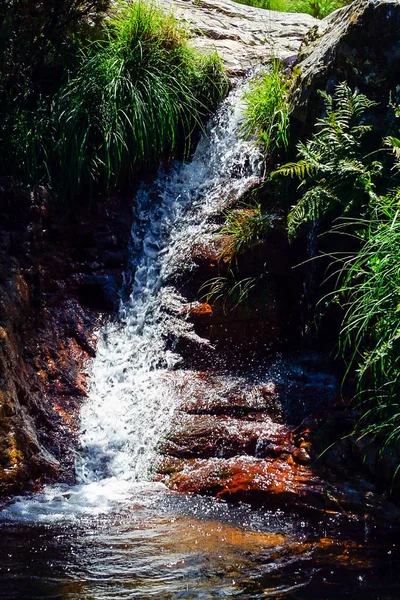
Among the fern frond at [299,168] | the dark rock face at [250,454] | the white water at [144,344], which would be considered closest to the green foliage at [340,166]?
the fern frond at [299,168]

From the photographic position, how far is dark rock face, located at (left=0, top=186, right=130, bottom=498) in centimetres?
500

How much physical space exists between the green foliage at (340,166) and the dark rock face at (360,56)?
21 cm

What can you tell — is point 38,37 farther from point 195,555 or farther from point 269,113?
point 195,555

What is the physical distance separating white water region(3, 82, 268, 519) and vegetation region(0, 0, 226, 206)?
33 cm

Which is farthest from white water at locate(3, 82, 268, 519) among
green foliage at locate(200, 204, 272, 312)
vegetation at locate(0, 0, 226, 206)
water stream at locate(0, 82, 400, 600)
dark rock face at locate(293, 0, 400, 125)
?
dark rock face at locate(293, 0, 400, 125)

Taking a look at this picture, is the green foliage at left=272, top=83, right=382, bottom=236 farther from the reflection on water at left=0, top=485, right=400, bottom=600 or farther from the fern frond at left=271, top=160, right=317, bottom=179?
the reflection on water at left=0, top=485, right=400, bottom=600

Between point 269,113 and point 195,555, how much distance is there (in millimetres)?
4377

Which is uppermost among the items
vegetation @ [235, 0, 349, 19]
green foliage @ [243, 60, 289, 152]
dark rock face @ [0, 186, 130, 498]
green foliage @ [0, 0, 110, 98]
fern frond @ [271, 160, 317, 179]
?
vegetation @ [235, 0, 349, 19]

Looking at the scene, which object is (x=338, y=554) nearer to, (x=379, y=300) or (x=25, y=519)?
(x=379, y=300)

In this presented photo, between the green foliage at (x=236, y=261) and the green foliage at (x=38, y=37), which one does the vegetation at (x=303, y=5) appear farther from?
the green foliage at (x=236, y=261)

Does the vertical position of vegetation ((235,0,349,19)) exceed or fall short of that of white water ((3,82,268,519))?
it exceeds it

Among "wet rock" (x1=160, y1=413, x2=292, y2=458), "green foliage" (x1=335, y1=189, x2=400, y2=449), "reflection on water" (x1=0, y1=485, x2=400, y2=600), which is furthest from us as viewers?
"wet rock" (x1=160, y1=413, x2=292, y2=458)

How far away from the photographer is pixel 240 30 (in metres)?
9.45

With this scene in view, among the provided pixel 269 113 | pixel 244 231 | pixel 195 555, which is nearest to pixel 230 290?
pixel 244 231
